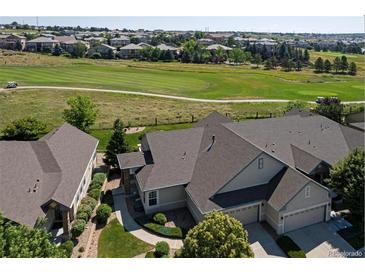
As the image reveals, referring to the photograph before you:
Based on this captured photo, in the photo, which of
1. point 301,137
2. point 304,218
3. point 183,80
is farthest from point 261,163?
point 183,80

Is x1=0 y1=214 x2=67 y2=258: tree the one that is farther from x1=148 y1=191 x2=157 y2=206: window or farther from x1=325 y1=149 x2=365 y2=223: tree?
x1=325 y1=149 x2=365 y2=223: tree

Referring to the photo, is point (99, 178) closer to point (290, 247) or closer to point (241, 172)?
point (241, 172)

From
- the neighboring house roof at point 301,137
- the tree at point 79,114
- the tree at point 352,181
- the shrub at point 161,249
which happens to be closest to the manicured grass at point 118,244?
the shrub at point 161,249

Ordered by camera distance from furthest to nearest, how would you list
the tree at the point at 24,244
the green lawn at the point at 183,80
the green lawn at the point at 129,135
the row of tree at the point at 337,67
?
the row of tree at the point at 337,67
the green lawn at the point at 183,80
the green lawn at the point at 129,135
the tree at the point at 24,244

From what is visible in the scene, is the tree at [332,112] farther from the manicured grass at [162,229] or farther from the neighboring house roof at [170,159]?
the manicured grass at [162,229]

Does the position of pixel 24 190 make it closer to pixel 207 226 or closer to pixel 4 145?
pixel 4 145
